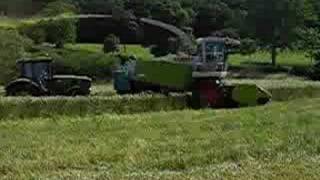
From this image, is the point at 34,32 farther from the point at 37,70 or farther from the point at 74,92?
the point at 74,92

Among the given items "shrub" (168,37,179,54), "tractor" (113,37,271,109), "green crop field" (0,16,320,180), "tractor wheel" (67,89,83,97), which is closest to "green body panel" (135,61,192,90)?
"tractor" (113,37,271,109)

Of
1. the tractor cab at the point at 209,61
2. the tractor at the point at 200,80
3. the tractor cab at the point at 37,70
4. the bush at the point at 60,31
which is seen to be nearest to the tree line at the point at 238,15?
the bush at the point at 60,31

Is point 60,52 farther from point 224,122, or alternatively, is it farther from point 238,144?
point 238,144

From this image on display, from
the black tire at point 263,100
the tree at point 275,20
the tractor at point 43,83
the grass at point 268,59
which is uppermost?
the tractor at point 43,83

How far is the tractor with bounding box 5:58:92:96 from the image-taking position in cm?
2239

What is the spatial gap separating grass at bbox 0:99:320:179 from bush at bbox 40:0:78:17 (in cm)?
3507

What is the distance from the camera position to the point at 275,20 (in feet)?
193

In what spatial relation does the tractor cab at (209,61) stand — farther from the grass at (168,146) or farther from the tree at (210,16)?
the tree at (210,16)

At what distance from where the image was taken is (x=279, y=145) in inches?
491

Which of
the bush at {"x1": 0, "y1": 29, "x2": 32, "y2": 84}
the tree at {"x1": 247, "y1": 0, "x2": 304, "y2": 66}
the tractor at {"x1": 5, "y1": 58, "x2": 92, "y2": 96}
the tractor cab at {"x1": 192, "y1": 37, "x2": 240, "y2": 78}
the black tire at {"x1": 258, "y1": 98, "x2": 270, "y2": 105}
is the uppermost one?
the tractor cab at {"x1": 192, "y1": 37, "x2": 240, "y2": 78}

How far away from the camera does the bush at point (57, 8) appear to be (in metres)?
51.8

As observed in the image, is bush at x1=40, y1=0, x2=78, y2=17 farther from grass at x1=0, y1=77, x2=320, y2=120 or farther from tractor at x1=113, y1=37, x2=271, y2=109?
grass at x1=0, y1=77, x2=320, y2=120

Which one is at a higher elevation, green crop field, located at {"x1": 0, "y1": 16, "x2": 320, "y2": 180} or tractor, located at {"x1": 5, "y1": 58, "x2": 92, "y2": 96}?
green crop field, located at {"x1": 0, "y1": 16, "x2": 320, "y2": 180}

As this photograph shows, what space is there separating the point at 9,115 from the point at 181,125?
14.4 feet
